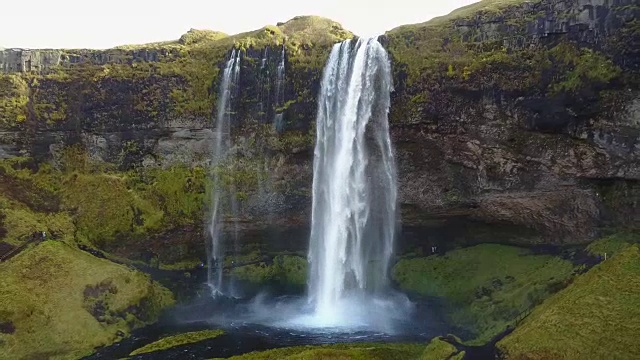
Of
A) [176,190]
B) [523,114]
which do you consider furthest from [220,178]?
[523,114]

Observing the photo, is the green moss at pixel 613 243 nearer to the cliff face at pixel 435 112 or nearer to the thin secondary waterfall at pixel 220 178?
the cliff face at pixel 435 112

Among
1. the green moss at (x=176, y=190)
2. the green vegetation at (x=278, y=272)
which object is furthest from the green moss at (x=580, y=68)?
the green moss at (x=176, y=190)


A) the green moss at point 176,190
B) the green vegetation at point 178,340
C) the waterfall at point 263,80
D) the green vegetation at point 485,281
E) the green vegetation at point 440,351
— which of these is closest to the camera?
the green vegetation at point 440,351

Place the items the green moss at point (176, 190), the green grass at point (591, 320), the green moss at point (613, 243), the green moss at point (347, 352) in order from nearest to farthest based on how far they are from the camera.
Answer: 1. the green grass at point (591, 320)
2. the green moss at point (347, 352)
3. the green moss at point (613, 243)
4. the green moss at point (176, 190)

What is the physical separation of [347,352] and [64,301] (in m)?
20.3

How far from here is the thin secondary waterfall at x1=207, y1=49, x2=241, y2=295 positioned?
4231cm

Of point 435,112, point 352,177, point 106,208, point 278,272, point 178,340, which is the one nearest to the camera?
point 178,340

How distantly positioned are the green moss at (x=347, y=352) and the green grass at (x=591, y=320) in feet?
16.2

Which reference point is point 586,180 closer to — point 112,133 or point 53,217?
point 112,133

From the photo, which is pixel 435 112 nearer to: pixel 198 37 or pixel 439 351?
pixel 439 351

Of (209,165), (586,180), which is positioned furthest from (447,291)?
(209,165)

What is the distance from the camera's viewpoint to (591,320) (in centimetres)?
2466

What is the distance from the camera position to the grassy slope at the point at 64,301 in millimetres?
31844

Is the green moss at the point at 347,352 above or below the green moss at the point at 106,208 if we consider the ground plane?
below
